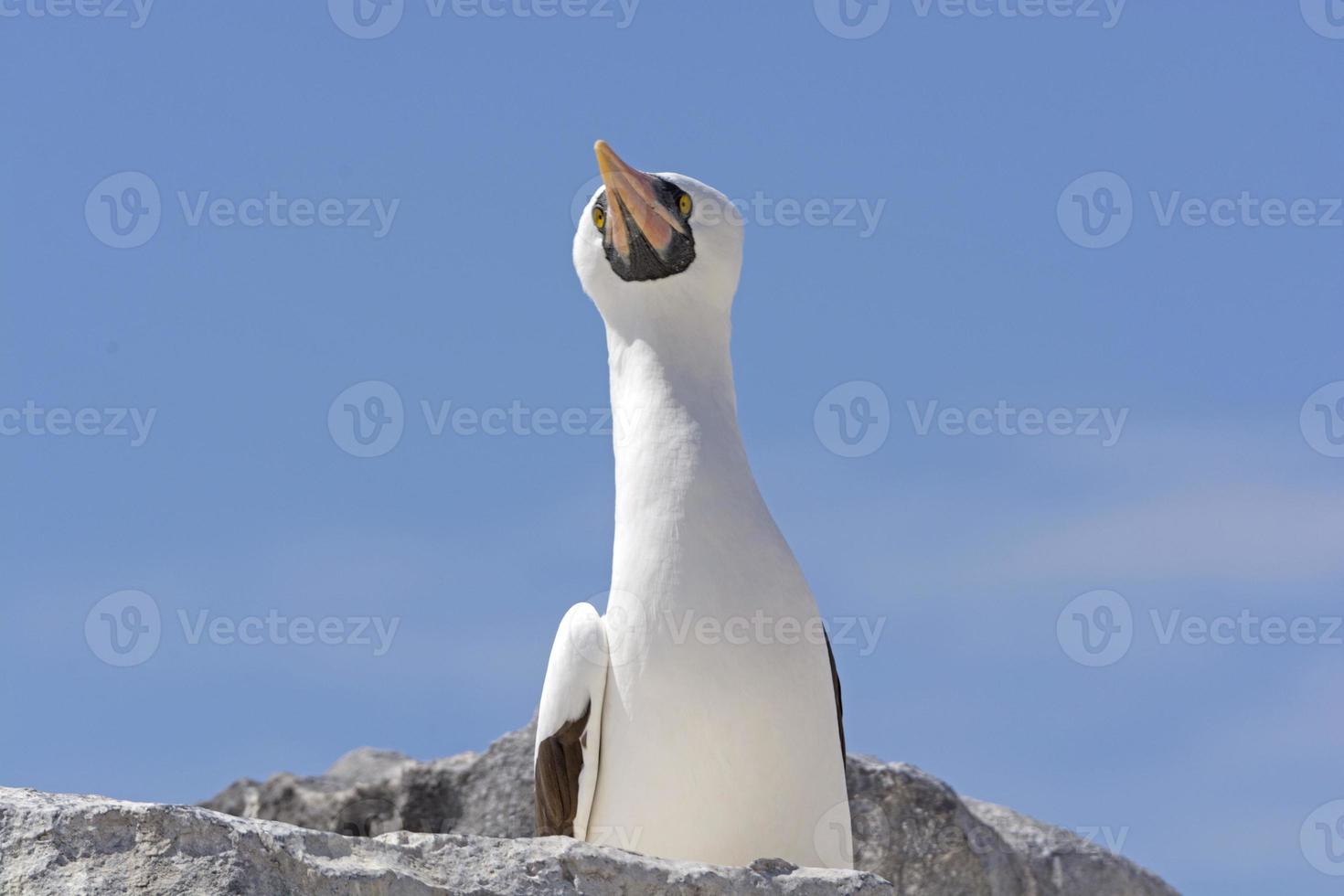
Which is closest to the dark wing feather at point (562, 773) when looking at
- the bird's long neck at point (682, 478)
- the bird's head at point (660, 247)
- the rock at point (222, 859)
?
the bird's long neck at point (682, 478)

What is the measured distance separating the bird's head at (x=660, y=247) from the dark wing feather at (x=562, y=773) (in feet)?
6.50

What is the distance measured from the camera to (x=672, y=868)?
5.13 metres

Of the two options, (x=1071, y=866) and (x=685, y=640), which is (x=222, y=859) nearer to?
(x=685, y=640)

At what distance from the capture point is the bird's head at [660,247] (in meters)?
8.05

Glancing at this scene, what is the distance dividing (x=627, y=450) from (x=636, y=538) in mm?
519

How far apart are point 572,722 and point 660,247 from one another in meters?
2.26

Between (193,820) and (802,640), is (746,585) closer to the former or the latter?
(802,640)

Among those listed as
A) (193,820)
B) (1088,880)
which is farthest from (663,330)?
(1088,880)

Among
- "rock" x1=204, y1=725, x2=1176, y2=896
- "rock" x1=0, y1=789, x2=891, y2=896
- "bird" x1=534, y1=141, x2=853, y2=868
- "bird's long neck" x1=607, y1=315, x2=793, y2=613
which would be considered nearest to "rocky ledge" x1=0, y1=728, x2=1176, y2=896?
"rock" x1=0, y1=789, x2=891, y2=896

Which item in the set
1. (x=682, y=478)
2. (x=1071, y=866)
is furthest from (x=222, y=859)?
(x=1071, y=866)

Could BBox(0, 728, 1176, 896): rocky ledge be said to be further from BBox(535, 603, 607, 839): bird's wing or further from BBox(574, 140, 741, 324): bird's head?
BBox(574, 140, 741, 324): bird's head

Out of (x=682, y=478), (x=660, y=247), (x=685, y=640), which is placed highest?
(x=660, y=247)

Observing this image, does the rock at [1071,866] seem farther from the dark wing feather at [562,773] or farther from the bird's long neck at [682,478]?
the bird's long neck at [682,478]

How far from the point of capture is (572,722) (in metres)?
7.54
